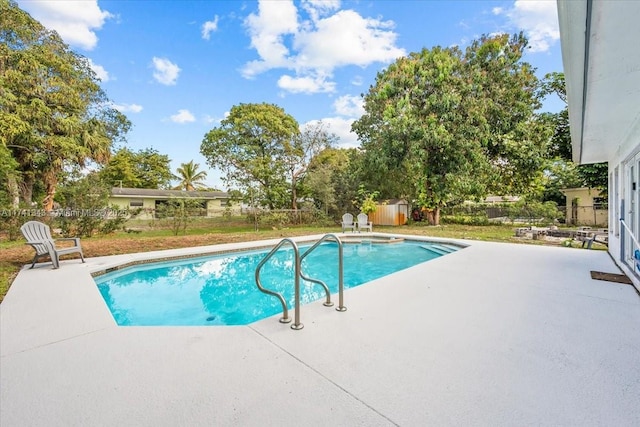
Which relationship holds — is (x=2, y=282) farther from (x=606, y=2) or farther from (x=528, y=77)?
(x=528, y=77)

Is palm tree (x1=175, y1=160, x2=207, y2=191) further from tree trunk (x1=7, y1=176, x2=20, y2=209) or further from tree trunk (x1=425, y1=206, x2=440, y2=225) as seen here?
tree trunk (x1=425, y1=206, x2=440, y2=225)

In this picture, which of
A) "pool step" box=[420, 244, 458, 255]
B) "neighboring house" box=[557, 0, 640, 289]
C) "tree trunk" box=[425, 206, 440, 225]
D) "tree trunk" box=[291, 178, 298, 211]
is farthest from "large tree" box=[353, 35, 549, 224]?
"neighboring house" box=[557, 0, 640, 289]

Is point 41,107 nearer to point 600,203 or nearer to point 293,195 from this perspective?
point 293,195

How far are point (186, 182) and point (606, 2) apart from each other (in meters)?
34.2

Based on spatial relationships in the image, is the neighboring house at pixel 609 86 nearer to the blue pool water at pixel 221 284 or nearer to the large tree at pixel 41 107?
the blue pool water at pixel 221 284

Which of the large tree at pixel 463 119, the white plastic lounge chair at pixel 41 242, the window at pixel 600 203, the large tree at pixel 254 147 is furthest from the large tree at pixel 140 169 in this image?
the window at pixel 600 203

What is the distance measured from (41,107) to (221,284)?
11904 mm

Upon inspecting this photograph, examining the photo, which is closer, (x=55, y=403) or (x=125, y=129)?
(x=55, y=403)

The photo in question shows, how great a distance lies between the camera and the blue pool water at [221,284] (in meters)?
4.56

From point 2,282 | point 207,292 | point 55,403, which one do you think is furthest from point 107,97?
point 55,403

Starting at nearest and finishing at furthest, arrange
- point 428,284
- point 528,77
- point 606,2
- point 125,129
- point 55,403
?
point 606,2 < point 55,403 < point 428,284 < point 528,77 < point 125,129

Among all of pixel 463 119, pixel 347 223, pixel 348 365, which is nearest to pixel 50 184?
pixel 347 223

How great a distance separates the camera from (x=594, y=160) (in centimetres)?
725

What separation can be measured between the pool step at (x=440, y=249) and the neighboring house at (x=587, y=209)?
11.6m
